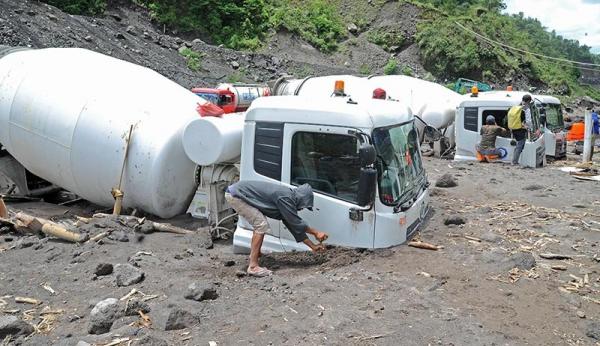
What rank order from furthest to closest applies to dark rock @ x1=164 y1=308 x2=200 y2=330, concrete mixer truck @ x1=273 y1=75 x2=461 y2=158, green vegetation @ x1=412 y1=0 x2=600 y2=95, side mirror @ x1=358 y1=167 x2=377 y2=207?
green vegetation @ x1=412 y1=0 x2=600 y2=95 → concrete mixer truck @ x1=273 y1=75 x2=461 y2=158 → side mirror @ x1=358 y1=167 x2=377 y2=207 → dark rock @ x1=164 y1=308 x2=200 y2=330

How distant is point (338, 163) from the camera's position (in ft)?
19.6

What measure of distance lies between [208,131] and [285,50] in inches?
1160

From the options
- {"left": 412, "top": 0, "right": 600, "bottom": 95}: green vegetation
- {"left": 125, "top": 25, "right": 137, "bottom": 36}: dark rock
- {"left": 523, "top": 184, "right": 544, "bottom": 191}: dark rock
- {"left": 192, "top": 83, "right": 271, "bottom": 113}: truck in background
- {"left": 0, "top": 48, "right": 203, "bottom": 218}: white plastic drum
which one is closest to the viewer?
{"left": 0, "top": 48, "right": 203, "bottom": 218}: white plastic drum

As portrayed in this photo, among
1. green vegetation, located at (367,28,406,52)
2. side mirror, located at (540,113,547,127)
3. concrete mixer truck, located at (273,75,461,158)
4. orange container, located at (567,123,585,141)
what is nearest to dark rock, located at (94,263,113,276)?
concrete mixer truck, located at (273,75,461,158)

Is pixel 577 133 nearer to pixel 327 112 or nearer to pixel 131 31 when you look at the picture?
pixel 327 112

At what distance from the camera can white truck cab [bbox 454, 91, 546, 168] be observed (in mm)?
13188

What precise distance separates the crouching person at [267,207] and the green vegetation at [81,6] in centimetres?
2832

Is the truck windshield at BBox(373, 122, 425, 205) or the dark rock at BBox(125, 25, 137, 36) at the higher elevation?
the dark rock at BBox(125, 25, 137, 36)

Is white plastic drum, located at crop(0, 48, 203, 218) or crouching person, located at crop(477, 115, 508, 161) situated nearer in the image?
white plastic drum, located at crop(0, 48, 203, 218)

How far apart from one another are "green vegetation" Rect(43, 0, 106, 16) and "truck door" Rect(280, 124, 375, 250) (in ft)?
93.0

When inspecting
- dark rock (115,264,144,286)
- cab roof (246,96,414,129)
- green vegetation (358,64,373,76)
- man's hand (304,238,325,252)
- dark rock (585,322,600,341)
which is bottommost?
dark rock (115,264,144,286)

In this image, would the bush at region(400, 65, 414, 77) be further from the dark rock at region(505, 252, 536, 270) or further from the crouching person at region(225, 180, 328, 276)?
→ the crouching person at region(225, 180, 328, 276)

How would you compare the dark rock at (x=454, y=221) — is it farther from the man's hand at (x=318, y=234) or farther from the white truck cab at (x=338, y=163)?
the man's hand at (x=318, y=234)

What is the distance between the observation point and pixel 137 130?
25.0ft
